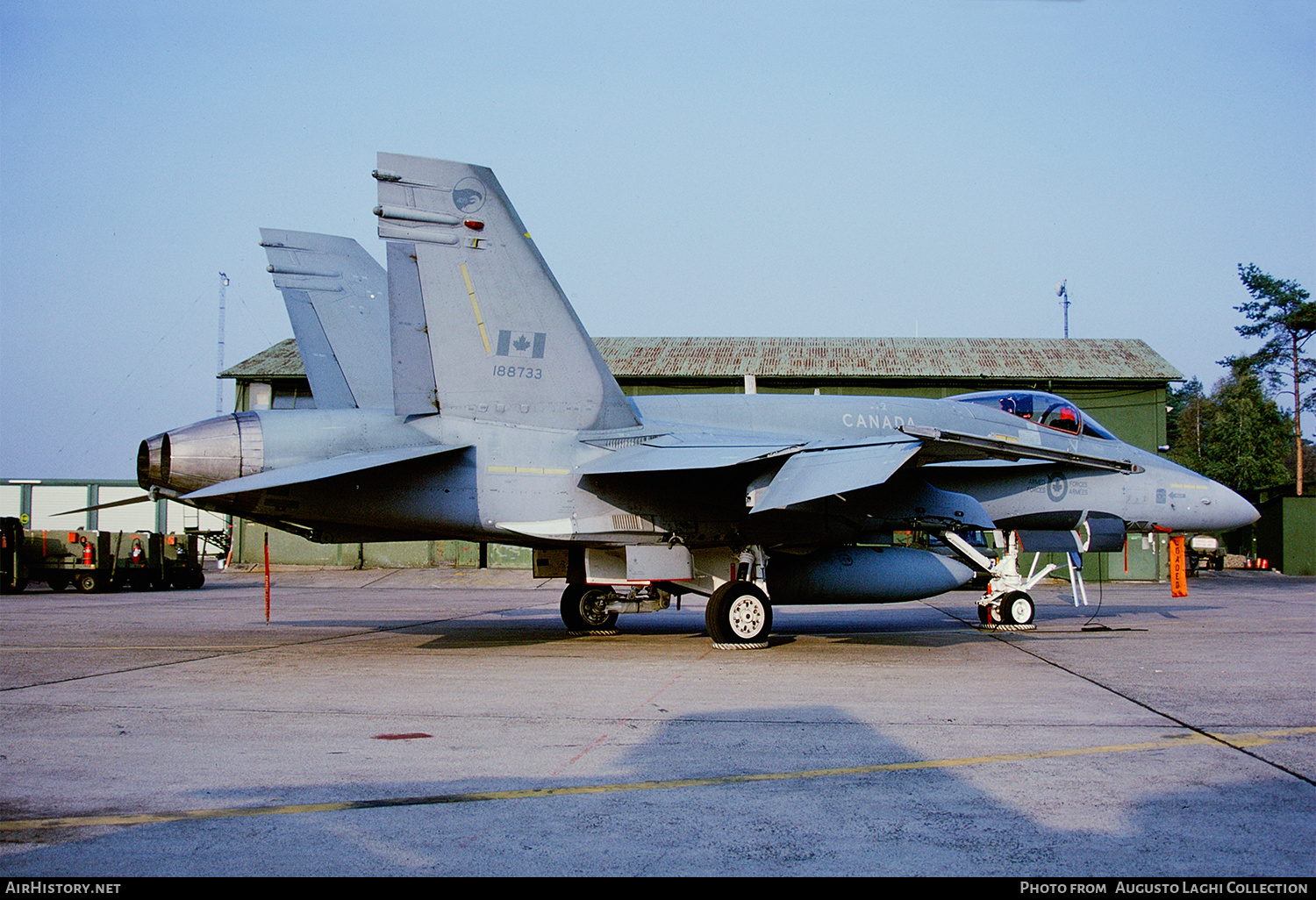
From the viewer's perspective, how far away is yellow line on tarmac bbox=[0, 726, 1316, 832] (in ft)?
14.2

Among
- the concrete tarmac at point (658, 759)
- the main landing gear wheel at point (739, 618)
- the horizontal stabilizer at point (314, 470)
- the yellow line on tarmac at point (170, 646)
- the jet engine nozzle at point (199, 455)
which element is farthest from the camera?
the yellow line on tarmac at point (170, 646)

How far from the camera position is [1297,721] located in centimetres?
666

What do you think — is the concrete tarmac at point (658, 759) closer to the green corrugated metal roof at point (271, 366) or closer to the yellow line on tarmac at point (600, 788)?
the yellow line on tarmac at point (600, 788)

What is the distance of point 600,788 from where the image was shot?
492 cm

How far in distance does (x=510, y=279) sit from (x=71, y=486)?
5080 cm

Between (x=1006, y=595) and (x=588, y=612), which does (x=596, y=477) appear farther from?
(x=1006, y=595)

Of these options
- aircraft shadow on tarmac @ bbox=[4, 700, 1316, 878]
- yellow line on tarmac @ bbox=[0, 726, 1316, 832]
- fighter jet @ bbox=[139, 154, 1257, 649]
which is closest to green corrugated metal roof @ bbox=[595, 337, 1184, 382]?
fighter jet @ bbox=[139, 154, 1257, 649]

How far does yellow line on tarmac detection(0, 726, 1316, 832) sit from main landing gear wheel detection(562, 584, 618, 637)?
861 cm

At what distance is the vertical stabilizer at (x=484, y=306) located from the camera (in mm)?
10562

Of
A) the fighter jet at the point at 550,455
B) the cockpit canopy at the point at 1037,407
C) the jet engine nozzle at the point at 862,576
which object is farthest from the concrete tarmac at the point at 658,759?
the cockpit canopy at the point at 1037,407

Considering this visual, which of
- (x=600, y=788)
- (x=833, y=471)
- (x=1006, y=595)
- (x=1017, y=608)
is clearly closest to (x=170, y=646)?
(x=833, y=471)

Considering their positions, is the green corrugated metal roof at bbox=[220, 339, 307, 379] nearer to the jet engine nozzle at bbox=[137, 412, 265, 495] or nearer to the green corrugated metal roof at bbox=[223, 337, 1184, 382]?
the green corrugated metal roof at bbox=[223, 337, 1184, 382]

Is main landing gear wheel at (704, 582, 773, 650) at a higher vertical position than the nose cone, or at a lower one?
lower

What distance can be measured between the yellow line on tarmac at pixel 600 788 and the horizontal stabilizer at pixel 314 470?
5.57 meters
